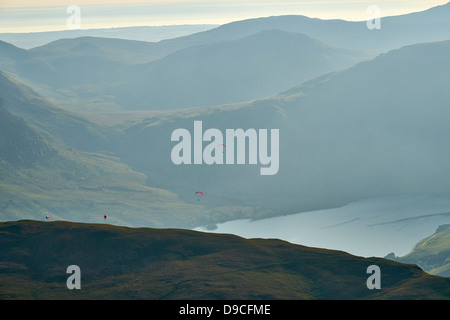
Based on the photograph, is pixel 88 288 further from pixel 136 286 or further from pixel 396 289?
pixel 396 289
